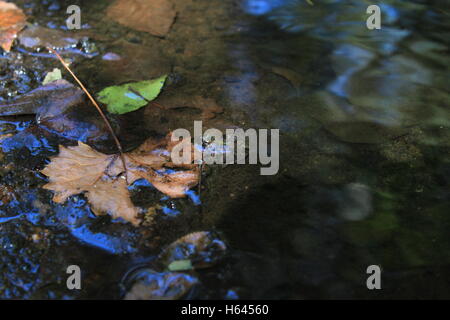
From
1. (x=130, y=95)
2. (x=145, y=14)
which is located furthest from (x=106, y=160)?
(x=145, y=14)

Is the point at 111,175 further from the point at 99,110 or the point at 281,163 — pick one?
the point at 281,163

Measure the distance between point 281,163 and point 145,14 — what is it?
4.74 ft

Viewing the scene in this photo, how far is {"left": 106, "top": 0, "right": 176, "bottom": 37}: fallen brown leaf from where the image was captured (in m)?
2.49

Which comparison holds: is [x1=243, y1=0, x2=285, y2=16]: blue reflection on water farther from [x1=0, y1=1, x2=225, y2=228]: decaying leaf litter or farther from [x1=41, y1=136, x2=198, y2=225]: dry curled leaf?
[x1=41, y1=136, x2=198, y2=225]: dry curled leaf

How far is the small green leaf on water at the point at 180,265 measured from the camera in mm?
1336

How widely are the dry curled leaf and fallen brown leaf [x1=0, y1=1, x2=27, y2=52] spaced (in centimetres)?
109

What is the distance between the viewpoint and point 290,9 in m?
2.67

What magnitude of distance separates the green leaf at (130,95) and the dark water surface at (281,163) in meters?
0.06

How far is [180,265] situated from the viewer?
1.34 meters

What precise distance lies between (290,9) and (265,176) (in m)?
1.46

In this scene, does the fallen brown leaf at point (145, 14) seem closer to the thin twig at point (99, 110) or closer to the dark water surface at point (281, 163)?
the dark water surface at point (281, 163)

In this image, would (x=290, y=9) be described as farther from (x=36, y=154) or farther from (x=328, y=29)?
(x=36, y=154)

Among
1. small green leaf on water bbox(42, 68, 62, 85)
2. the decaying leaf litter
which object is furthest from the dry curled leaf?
small green leaf on water bbox(42, 68, 62, 85)
